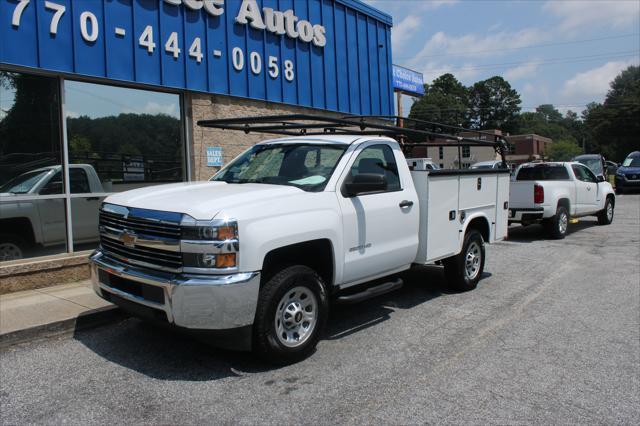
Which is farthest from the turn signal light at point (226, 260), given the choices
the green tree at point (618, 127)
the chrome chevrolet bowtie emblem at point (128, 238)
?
the green tree at point (618, 127)

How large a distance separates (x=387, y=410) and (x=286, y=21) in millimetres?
8942

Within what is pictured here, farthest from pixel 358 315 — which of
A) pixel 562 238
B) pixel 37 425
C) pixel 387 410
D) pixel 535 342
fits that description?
pixel 562 238

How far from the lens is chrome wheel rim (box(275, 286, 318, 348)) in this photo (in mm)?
4504

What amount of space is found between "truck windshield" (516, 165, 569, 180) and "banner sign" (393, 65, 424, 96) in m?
6.91

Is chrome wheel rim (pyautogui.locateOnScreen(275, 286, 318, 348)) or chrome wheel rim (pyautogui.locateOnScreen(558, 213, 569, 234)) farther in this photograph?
chrome wheel rim (pyautogui.locateOnScreen(558, 213, 569, 234))

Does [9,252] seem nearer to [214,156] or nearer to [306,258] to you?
[214,156]

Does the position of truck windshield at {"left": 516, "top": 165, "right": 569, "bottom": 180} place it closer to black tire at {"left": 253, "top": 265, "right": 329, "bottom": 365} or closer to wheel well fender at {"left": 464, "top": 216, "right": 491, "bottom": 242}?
wheel well fender at {"left": 464, "top": 216, "right": 491, "bottom": 242}

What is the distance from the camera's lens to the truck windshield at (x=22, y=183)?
23.2 feet

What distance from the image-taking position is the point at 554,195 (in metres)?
12.2

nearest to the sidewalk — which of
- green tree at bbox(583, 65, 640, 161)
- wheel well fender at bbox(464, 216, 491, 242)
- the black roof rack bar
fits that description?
the black roof rack bar

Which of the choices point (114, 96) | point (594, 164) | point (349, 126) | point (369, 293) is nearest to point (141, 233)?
point (369, 293)

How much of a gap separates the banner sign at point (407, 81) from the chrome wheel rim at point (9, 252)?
14234 millimetres

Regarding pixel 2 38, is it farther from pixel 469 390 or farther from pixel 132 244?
pixel 469 390

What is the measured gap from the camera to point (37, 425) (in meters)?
3.58
